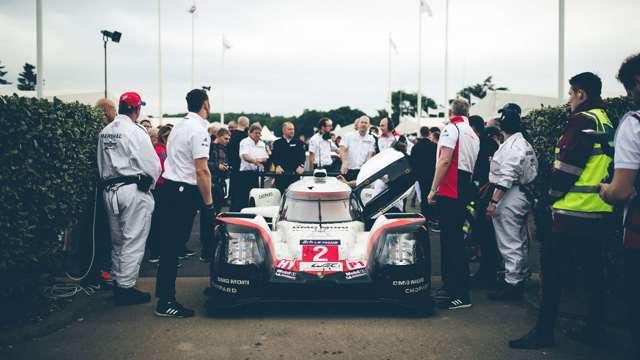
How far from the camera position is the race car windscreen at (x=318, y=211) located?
6441mm

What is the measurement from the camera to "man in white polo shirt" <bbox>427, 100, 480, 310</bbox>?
20.1ft

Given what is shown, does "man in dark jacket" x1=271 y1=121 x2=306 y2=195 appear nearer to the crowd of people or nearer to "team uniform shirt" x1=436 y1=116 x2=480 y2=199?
the crowd of people

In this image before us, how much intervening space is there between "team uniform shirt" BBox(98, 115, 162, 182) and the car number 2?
6.53ft

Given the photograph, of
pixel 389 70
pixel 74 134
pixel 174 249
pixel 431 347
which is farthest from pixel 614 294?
pixel 389 70

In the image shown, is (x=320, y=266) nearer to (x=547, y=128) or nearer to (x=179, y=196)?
(x=179, y=196)

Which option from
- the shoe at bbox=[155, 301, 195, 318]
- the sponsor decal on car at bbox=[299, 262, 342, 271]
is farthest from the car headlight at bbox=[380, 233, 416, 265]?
the shoe at bbox=[155, 301, 195, 318]

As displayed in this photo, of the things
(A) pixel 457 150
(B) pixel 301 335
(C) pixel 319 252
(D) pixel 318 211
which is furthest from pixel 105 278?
(A) pixel 457 150

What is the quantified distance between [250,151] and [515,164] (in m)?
5.69

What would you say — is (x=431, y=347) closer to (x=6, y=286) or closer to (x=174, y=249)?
(x=174, y=249)

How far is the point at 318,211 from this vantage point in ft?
21.3

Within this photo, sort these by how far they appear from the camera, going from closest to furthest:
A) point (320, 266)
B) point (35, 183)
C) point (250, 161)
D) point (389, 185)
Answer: point (35, 183) < point (320, 266) < point (389, 185) < point (250, 161)

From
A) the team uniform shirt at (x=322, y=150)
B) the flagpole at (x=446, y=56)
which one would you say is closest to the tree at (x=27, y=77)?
the flagpole at (x=446, y=56)

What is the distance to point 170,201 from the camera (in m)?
5.89

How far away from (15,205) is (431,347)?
144 inches
